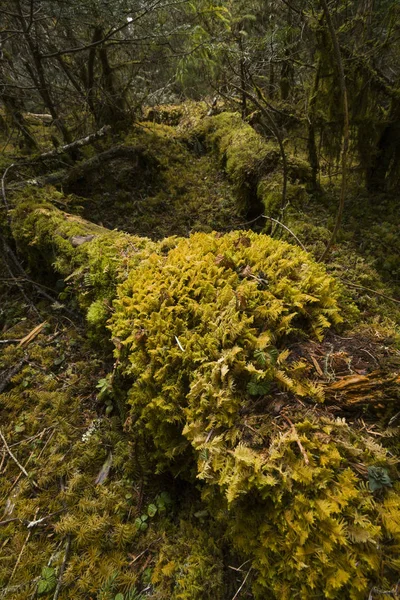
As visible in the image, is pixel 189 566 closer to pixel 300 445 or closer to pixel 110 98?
pixel 300 445

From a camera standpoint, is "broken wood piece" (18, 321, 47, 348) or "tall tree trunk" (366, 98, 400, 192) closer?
"broken wood piece" (18, 321, 47, 348)

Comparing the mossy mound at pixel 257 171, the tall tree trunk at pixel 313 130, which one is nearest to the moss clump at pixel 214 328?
the mossy mound at pixel 257 171

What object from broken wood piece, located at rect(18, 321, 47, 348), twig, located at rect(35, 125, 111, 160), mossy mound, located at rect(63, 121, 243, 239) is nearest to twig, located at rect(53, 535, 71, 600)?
broken wood piece, located at rect(18, 321, 47, 348)

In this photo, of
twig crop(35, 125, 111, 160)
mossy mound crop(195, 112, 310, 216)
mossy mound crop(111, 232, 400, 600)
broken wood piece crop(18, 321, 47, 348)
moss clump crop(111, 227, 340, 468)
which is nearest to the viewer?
mossy mound crop(111, 232, 400, 600)

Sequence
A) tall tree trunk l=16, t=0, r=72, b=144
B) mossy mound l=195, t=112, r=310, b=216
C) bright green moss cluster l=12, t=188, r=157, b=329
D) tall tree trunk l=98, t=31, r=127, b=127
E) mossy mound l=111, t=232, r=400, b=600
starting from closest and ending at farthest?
1. mossy mound l=111, t=232, r=400, b=600
2. bright green moss cluster l=12, t=188, r=157, b=329
3. tall tree trunk l=16, t=0, r=72, b=144
4. mossy mound l=195, t=112, r=310, b=216
5. tall tree trunk l=98, t=31, r=127, b=127

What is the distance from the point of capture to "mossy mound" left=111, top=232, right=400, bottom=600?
1.33 meters

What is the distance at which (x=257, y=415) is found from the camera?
69.1 inches

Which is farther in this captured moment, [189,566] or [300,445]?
[189,566]

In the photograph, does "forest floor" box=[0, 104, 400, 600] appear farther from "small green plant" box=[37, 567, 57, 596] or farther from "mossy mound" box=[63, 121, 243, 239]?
"mossy mound" box=[63, 121, 243, 239]

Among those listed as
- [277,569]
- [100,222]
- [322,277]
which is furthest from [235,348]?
[100,222]

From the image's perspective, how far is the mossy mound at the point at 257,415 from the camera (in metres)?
1.33

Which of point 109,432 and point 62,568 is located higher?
point 109,432

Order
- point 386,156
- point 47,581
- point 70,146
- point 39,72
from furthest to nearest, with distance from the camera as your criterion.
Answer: point 70,146
point 39,72
point 386,156
point 47,581

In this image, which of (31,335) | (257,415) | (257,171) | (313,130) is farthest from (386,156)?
(31,335)
